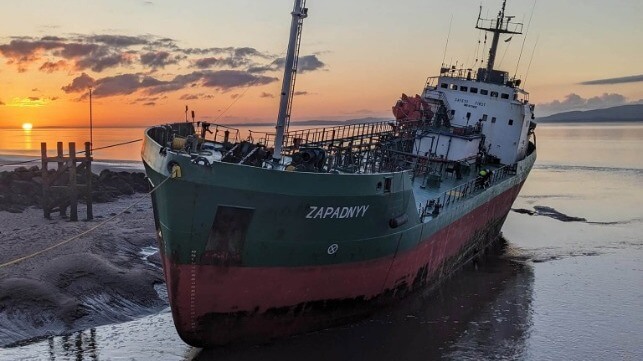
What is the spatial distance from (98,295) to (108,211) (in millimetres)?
11387

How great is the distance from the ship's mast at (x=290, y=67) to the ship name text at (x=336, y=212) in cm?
216

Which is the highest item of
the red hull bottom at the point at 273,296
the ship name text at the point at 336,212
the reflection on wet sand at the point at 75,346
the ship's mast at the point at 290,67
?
the ship's mast at the point at 290,67

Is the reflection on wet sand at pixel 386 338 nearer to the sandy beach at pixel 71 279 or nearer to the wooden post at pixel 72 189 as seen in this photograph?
the sandy beach at pixel 71 279

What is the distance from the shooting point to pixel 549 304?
56.0ft

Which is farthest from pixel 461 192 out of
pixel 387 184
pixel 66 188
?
pixel 66 188

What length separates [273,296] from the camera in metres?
11.4

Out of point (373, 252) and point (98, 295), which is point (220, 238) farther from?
point (98, 295)

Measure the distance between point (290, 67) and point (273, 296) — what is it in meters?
→ 5.31

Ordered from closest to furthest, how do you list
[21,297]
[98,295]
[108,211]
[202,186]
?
1. [202,186]
2. [21,297]
3. [98,295]
4. [108,211]

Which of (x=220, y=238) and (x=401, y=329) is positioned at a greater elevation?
(x=220, y=238)

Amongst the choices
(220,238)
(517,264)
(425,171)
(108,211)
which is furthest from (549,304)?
(108,211)

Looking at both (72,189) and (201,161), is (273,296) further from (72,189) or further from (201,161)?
(72,189)

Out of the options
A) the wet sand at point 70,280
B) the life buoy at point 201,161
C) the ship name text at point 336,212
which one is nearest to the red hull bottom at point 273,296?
the ship name text at point 336,212

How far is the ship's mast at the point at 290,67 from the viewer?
12.3m
